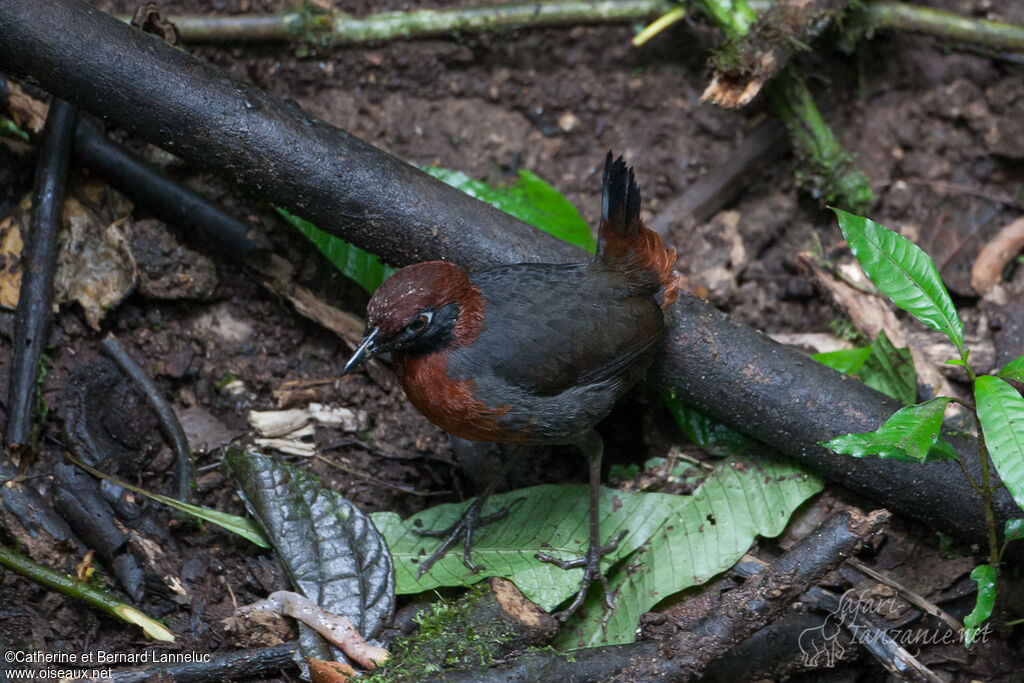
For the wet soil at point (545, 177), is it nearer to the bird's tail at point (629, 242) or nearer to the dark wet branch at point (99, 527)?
the dark wet branch at point (99, 527)

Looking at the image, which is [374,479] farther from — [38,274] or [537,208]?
[38,274]

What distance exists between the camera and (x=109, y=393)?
151 inches

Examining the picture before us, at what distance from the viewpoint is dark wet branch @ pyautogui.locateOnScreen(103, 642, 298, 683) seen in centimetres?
304

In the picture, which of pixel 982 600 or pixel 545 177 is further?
pixel 545 177

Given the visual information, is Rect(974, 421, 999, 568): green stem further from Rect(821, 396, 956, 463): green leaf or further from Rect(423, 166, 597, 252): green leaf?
Rect(423, 166, 597, 252): green leaf

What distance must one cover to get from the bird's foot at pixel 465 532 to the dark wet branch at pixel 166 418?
1009 millimetres

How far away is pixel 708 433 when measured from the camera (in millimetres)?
4094

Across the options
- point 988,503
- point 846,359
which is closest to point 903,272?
point 988,503

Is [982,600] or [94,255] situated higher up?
[94,255]

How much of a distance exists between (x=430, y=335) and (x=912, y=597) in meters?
2.22

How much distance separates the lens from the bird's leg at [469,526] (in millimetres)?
3670

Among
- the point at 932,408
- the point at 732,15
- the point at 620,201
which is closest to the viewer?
the point at 932,408

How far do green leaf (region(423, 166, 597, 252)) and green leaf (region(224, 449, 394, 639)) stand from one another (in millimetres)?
1650

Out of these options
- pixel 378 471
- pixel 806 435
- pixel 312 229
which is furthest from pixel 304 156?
pixel 806 435
